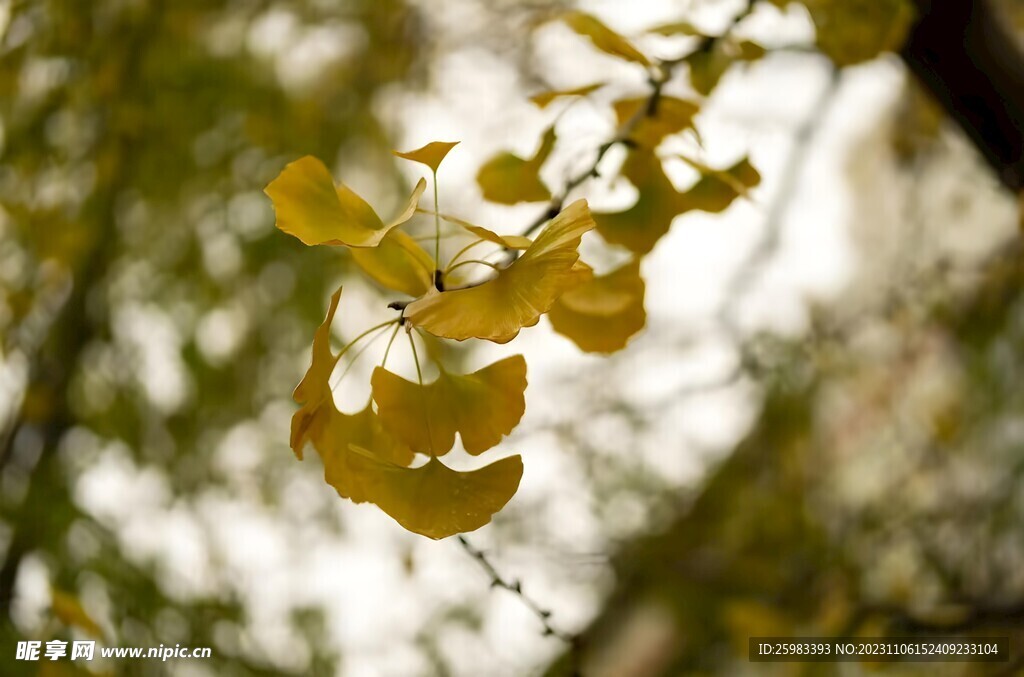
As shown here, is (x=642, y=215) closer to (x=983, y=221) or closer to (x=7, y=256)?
(x=7, y=256)

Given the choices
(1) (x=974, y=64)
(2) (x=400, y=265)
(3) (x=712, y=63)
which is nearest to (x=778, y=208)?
(1) (x=974, y=64)

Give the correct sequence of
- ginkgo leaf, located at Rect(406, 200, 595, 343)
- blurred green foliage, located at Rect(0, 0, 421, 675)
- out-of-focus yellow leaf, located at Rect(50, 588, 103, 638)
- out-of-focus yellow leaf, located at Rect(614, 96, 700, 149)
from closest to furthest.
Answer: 1. ginkgo leaf, located at Rect(406, 200, 595, 343)
2. out-of-focus yellow leaf, located at Rect(614, 96, 700, 149)
3. out-of-focus yellow leaf, located at Rect(50, 588, 103, 638)
4. blurred green foliage, located at Rect(0, 0, 421, 675)

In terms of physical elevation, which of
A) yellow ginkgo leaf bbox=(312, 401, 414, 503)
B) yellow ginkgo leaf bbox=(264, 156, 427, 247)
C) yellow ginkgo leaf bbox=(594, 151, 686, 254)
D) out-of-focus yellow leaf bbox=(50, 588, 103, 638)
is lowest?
out-of-focus yellow leaf bbox=(50, 588, 103, 638)

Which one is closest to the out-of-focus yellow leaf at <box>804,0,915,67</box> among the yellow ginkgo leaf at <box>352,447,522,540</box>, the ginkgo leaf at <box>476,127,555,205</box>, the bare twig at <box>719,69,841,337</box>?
the ginkgo leaf at <box>476,127,555,205</box>

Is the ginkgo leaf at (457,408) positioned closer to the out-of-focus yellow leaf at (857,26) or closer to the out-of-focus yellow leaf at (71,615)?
the out-of-focus yellow leaf at (857,26)

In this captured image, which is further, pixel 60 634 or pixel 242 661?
pixel 242 661

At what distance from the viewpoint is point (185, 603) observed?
790 mm

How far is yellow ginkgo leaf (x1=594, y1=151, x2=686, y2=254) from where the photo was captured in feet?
0.97

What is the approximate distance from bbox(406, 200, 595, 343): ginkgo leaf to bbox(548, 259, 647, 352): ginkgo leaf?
71mm

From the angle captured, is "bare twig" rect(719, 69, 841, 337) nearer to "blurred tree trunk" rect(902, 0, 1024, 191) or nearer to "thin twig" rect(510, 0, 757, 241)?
"blurred tree trunk" rect(902, 0, 1024, 191)

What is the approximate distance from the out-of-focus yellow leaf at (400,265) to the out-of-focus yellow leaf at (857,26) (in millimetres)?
242

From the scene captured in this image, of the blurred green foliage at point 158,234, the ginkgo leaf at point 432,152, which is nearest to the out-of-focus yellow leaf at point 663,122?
the ginkgo leaf at point 432,152

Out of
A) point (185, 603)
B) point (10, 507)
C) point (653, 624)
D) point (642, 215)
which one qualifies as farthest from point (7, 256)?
point (653, 624)

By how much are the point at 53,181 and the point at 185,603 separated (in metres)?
0.45
